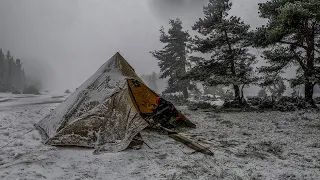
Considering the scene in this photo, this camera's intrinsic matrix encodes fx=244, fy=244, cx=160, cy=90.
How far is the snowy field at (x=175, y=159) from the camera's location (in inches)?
187

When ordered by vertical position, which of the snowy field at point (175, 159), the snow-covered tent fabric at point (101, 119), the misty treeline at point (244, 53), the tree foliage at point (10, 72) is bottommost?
the snowy field at point (175, 159)

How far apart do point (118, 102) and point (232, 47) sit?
11.0 m

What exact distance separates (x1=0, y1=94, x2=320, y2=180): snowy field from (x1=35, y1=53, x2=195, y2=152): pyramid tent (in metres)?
0.40

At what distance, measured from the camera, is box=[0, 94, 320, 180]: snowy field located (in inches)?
187

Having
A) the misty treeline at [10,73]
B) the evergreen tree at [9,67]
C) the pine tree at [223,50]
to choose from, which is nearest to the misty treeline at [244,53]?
the pine tree at [223,50]

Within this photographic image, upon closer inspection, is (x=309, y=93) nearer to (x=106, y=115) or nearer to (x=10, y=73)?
(x=106, y=115)

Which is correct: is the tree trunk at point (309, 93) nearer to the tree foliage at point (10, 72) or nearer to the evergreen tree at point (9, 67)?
the tree foliage at point (10, 72)

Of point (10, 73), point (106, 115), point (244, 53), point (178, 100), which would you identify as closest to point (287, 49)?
point (244, 53)

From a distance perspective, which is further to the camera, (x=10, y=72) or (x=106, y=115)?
(x=10, y=72)

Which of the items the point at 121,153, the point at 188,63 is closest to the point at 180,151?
→ the point at 121,153

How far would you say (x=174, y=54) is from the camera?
2755cm

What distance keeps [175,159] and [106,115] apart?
275 cm

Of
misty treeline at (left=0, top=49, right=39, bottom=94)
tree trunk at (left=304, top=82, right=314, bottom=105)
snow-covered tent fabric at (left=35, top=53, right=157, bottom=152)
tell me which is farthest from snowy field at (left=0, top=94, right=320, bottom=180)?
misty treeline at (left=0, top=49, right=39, bottom=94)

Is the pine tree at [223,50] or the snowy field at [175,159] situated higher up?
the pine tree at [223,50]
